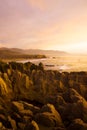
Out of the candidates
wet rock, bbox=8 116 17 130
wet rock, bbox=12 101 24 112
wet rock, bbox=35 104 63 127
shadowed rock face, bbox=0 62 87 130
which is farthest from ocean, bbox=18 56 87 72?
wet rock, bbox=8 116 17 130

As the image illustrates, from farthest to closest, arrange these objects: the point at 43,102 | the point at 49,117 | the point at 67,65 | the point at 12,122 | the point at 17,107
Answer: the point at 67,65 < the point at 43,102 < the point at 17,107 < the point at 12,122 < the point at 49,117

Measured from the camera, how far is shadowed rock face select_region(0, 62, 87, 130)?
25.9ft

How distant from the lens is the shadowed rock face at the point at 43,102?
25.9 ft

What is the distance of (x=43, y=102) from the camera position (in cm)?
1024

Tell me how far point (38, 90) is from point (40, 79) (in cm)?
75

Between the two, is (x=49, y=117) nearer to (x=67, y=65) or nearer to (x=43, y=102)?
(x=43, y=102)

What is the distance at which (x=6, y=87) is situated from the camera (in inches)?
442

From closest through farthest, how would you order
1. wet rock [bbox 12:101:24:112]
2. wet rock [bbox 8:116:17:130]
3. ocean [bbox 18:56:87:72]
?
wet rock [bbox 8:116:17:130], wet rock [bbox 12:101:24:112], ocean [bbox 18:56:87:72]

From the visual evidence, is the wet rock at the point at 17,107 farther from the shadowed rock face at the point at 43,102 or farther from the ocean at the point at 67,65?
the ocean at the point at 67,65

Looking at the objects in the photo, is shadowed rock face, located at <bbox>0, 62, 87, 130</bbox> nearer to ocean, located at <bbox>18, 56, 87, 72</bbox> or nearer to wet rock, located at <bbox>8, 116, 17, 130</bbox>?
wet rock, located at <bbox>8, 116, 17, 130</bbox>

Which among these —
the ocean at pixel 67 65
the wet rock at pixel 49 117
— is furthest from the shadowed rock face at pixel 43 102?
the ocean at pixel 67 65

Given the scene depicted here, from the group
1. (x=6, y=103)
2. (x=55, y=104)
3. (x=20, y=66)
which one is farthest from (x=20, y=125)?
(x=20, y=66)

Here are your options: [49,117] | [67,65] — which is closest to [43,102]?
[49,117]

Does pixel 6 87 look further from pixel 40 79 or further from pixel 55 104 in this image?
pixel 55 104
